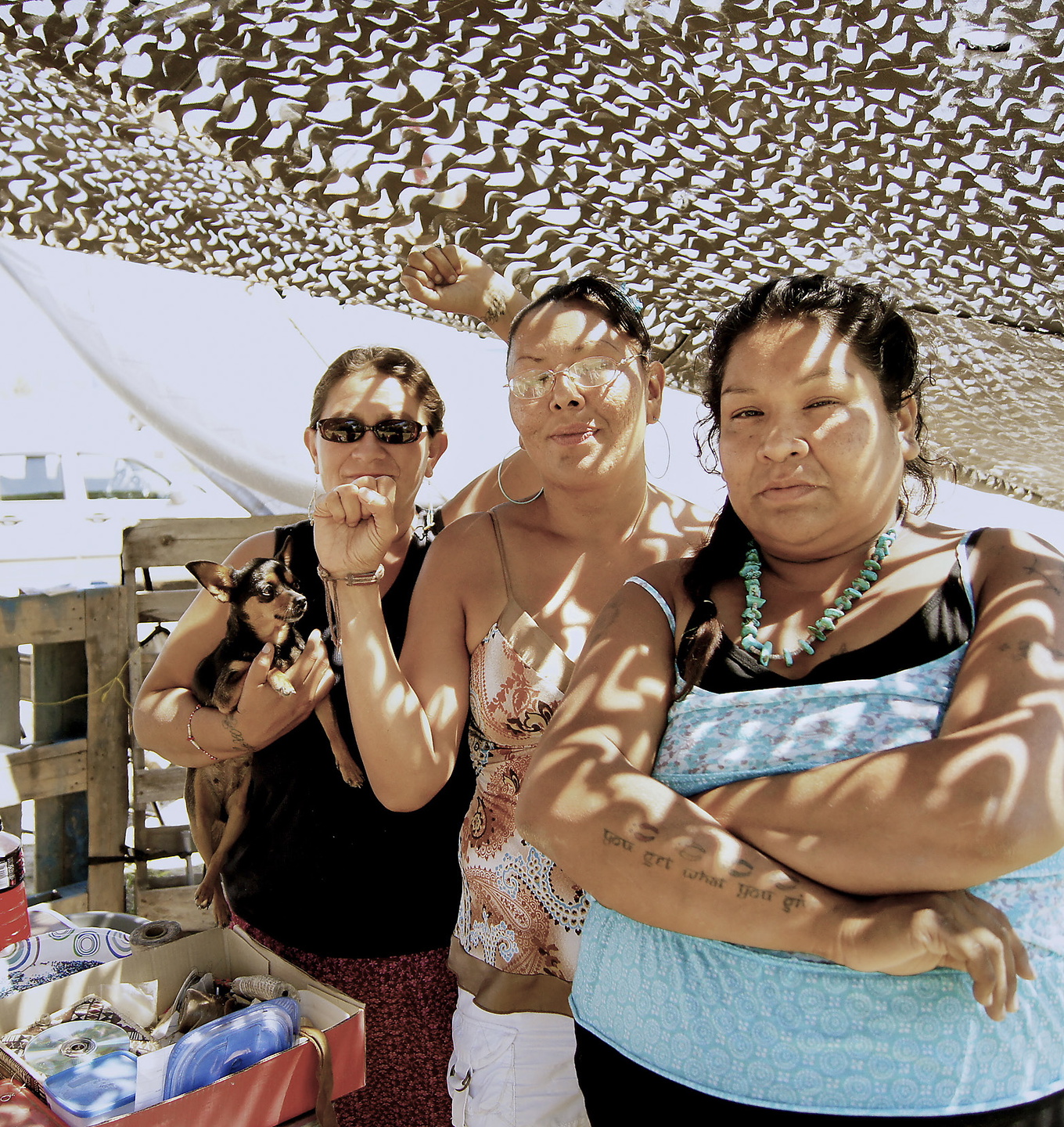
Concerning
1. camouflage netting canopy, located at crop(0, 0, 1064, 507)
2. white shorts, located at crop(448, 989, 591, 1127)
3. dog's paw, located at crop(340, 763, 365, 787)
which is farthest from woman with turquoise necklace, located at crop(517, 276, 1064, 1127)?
dog's paw, located at crop(340, 763, 365, 787)

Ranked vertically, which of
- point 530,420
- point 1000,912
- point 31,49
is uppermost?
point 31,49

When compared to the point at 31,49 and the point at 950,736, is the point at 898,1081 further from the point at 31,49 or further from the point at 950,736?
the point at 31,49

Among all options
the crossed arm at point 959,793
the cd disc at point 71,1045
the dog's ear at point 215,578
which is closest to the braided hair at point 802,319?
the crossed arm at point 959,793

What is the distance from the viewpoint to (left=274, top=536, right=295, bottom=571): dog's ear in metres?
1.87

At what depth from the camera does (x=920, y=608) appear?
4.04ft

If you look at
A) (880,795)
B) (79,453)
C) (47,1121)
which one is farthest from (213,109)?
(79,453)

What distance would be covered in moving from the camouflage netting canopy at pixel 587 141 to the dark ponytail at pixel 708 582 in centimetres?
64

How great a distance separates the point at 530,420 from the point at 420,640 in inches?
18.5

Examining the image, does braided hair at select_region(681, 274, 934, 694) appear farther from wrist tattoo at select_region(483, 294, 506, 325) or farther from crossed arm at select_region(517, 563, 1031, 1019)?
wrist tattoo at select_region(483, 294, 506, 325)

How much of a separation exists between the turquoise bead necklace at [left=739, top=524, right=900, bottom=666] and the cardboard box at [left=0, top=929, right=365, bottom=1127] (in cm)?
99

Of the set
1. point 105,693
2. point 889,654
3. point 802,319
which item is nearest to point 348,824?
point 889,654

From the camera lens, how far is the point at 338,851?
5.88ft

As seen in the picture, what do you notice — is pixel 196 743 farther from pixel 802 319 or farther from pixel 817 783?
pixel 802 319

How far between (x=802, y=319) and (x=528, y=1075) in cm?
138
